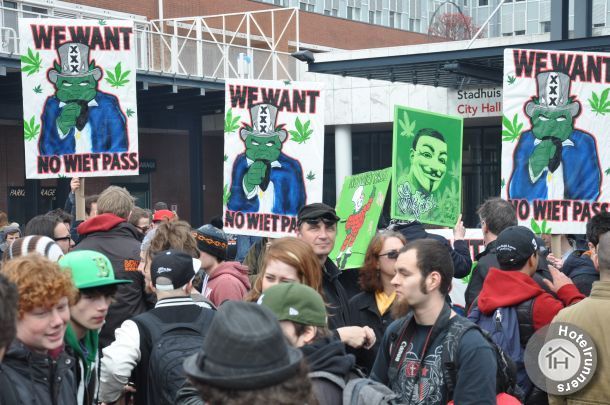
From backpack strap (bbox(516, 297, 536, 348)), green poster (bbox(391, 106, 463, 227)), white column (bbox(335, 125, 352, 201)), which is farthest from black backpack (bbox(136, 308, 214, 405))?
white column (bbox(335, 125, 352, 201))

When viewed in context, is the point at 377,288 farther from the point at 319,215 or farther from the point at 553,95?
the point at 553,95

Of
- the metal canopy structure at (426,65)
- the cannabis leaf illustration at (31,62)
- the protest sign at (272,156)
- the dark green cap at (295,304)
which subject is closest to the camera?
the dark green cap at (295,304)

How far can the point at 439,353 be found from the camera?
447cm

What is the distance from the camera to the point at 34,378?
13.0 ft

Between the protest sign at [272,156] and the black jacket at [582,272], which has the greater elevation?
the protest sign at [272,156]

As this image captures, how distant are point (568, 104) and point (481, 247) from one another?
140 inches

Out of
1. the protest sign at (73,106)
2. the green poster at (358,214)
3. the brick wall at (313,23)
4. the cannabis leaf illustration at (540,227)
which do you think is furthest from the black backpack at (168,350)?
the brick wall at (313,23)

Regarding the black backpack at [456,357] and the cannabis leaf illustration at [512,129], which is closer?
the black backpack at [456,357]

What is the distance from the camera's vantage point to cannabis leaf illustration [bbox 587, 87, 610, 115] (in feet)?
30.4

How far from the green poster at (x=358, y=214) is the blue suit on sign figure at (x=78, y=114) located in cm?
292

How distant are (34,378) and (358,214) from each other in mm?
4332

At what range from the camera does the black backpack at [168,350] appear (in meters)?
4.69

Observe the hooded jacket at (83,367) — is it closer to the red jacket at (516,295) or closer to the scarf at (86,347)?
the scarf at (86,347)

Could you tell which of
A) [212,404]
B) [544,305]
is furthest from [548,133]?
[212,404]
